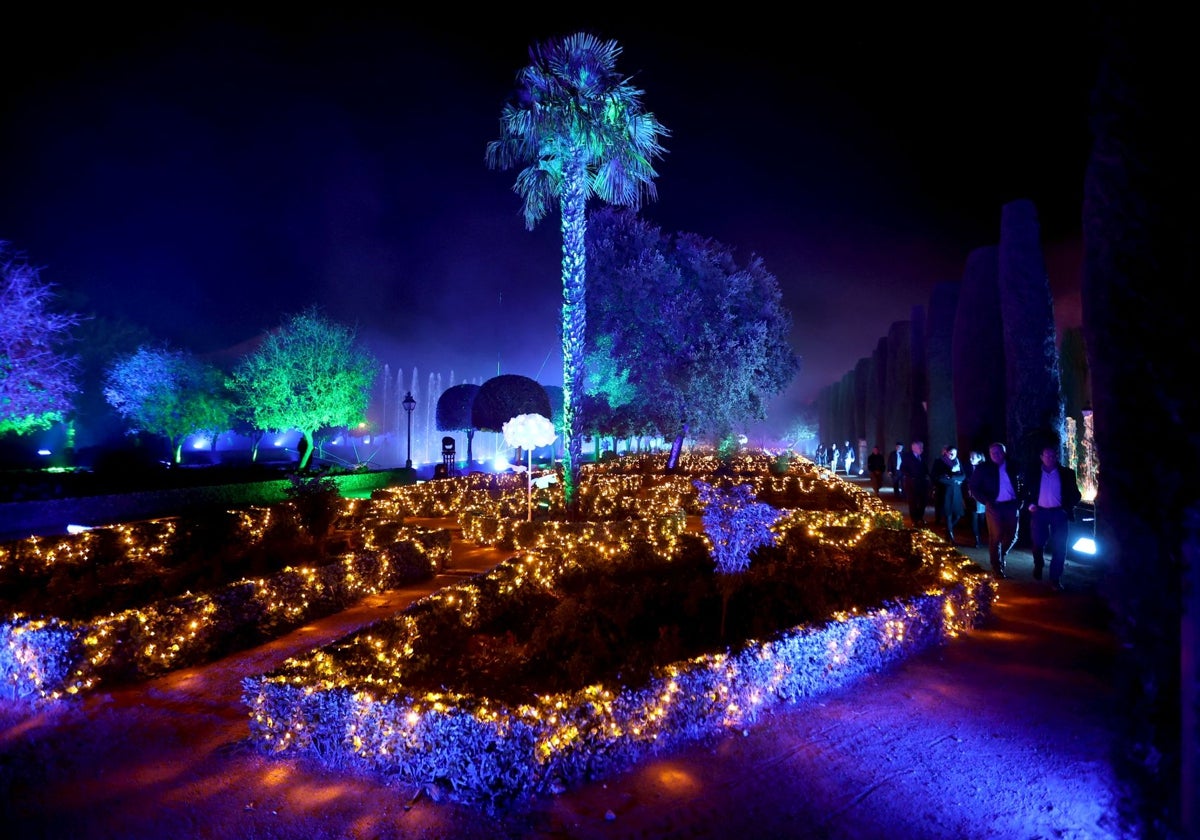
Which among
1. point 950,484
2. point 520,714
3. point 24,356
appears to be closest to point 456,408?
point 24,356

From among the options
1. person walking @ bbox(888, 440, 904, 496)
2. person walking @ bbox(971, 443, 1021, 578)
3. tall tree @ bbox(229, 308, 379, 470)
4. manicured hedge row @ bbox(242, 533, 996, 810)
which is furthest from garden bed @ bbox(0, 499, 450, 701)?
tall tree @ bbox(229, 308, 379, 470)

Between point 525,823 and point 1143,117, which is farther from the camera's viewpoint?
point 525,823

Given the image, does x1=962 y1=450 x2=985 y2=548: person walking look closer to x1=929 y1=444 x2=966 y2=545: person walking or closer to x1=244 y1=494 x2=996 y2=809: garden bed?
x1=929 y1=444 x2=966 y2=545: person walking

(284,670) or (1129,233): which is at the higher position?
(1129,233)

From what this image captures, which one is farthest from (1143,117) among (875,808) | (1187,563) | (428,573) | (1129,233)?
(428,573)

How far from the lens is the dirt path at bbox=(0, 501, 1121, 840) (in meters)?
3.37

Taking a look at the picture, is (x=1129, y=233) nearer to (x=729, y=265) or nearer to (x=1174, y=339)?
(x=1174, y=339)

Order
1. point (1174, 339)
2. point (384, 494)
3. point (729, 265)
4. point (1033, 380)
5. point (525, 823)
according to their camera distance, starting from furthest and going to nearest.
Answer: point (729, 265), point (384, 494), point (1033, 380), point (525, 823), point (1174, 339)

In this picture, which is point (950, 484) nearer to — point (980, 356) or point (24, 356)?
point (980, 356)

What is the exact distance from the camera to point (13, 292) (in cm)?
1612

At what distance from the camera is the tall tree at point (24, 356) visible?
15820mm

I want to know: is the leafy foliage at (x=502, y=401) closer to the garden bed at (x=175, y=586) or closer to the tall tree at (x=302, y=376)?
the tall tree at (x=302, y=376)

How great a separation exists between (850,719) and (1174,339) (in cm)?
333

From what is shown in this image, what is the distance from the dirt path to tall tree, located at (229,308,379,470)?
26291mm
